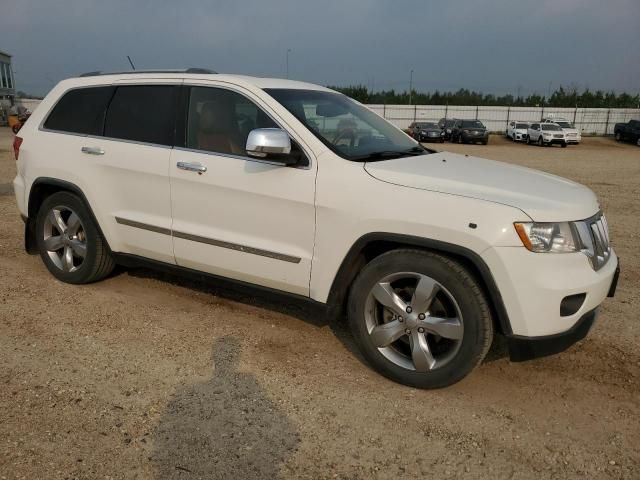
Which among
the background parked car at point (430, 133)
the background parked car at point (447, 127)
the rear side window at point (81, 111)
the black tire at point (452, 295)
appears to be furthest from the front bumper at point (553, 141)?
the black tire at point (452, 295)

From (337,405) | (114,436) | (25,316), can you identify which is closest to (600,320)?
(337,405)

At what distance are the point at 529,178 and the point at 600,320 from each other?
1.60 meters

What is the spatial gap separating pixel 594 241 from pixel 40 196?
14.7 feet

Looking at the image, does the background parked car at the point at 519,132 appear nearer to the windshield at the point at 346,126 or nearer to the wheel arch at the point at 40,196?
the windshield at the point at 346,126

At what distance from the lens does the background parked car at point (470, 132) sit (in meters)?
35.4

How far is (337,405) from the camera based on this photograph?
3189 millimetres

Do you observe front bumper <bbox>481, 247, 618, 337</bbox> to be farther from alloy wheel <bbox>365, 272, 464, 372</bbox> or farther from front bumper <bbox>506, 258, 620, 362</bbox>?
alloy wheel <bbox>365, 272, 464, 372</bbox>

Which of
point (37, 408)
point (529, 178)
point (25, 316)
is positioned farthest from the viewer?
point (25, 316)

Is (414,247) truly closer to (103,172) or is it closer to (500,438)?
(500,438)

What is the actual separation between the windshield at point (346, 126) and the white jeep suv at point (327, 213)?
0.02 metres

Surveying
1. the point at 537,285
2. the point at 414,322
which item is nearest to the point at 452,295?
the point at 414,322

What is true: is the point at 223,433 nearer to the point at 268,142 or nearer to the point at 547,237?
the point at 268,142

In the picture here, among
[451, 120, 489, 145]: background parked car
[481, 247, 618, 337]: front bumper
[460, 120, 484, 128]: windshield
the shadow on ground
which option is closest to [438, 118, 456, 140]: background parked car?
[451, 120, 489, 145]: background parked car

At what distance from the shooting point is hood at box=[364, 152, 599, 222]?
9.93ft
